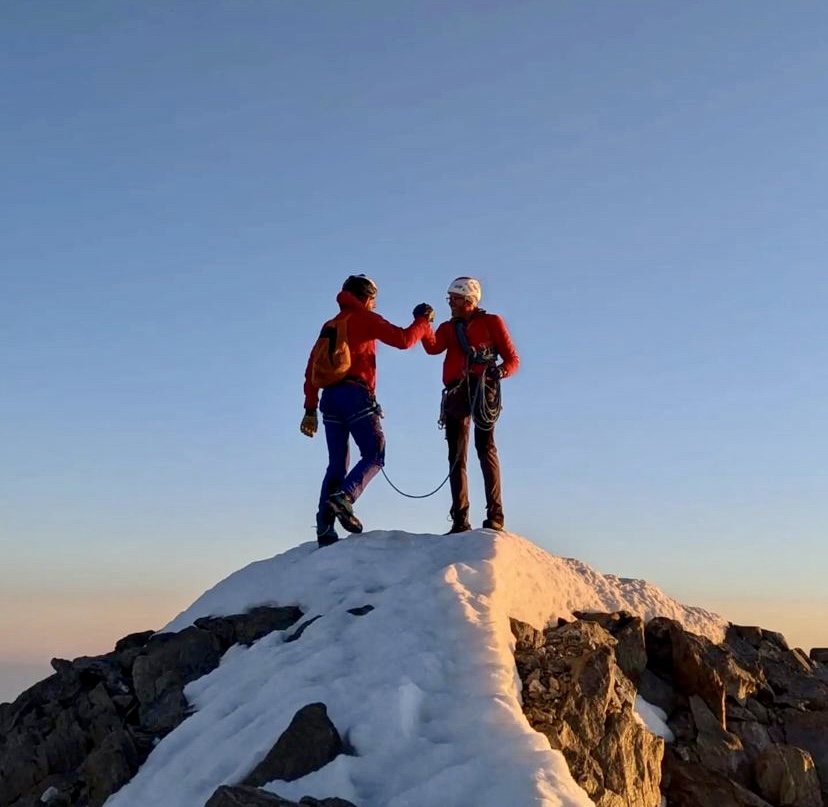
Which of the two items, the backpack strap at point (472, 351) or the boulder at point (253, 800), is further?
the backpack strap at point (472, 351)

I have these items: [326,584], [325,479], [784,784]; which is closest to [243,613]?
[326,584]

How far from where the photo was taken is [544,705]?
7.77 m

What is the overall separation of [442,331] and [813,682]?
6337mm

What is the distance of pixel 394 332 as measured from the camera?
37.9ft

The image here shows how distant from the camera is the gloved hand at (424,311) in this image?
463 inches

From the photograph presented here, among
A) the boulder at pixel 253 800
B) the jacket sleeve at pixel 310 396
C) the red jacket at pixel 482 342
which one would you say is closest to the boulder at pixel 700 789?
the boulder at pixel 253 800

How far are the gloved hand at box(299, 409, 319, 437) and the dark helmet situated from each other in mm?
1646

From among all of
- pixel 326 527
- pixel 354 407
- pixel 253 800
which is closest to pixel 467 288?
pixel 354 407

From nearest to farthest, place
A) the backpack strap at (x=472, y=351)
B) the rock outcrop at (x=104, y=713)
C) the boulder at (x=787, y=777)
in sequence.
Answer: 1. the rock outcrop at (x=104, y=713)
2. the boulder at (x=787, y=777)
3. the backpack strap at (x=472, y=351)

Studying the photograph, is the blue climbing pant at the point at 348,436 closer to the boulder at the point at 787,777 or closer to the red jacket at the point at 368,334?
the red jacket at the point at 368,334

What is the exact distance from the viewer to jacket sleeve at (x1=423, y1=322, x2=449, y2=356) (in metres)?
12.1

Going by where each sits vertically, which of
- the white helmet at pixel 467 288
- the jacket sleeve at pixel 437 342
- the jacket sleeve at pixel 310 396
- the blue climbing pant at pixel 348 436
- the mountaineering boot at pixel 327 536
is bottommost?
the mountaineering boot at pixel 327 536

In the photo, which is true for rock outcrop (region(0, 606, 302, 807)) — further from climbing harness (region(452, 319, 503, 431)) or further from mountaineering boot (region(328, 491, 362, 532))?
climbing harness (region(452, 319, 503, 431))

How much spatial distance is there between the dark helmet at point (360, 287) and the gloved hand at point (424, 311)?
2.20 feet
